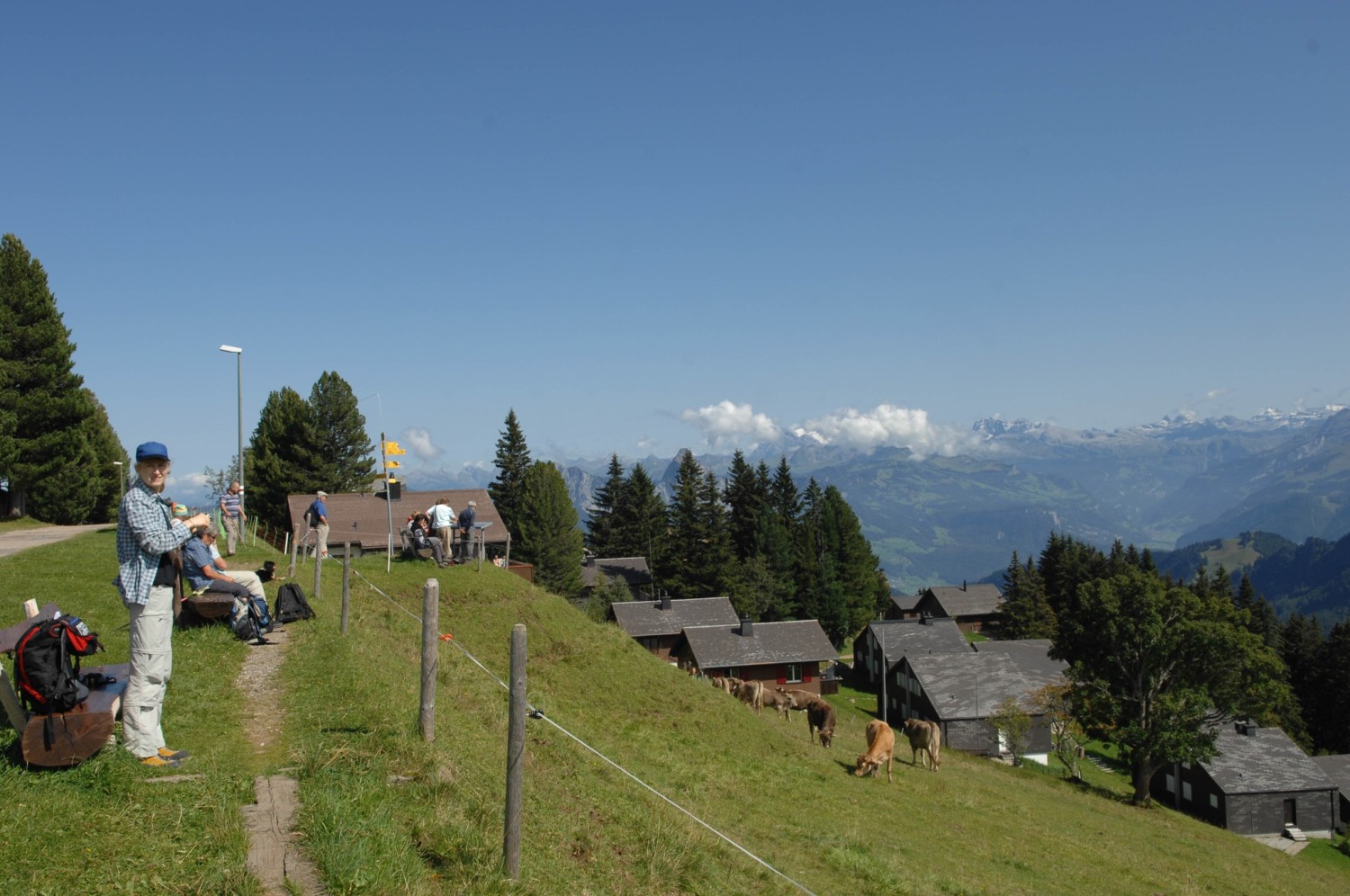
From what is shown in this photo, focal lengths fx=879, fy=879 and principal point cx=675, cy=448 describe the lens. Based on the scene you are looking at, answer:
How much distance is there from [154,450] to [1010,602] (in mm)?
104845

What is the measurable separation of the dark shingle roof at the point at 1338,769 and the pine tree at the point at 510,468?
68255mm

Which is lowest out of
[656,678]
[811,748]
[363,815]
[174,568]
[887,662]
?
[887,662]

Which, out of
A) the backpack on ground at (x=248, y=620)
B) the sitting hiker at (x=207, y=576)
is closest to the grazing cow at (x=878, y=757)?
the backpack on ground at (x=248, y=620)

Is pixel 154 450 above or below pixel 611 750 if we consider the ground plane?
above

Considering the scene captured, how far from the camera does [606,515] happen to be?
332 feet

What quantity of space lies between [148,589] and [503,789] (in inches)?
163

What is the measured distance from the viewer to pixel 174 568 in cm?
862

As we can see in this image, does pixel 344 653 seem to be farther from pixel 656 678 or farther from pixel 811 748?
pixel 811 748

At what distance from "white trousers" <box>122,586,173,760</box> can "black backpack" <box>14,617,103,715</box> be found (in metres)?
0.42

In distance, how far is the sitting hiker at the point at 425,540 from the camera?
93.0 ft

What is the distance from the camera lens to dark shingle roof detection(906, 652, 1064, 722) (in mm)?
63719

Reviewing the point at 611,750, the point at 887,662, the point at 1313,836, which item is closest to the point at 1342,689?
the point at 1313,836

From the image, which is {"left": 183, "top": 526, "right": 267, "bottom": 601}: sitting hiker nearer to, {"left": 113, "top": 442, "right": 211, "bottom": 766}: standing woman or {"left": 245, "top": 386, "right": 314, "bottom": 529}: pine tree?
{"left": 113, "top": 442, "right": 211, "bottom": 766}: standing woman

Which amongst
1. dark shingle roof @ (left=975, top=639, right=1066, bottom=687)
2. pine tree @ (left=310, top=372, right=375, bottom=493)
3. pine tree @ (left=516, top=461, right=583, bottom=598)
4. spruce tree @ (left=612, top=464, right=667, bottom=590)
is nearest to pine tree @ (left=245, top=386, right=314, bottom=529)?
pine tree @ (left=310, top=372, right=375, bottom=493)
